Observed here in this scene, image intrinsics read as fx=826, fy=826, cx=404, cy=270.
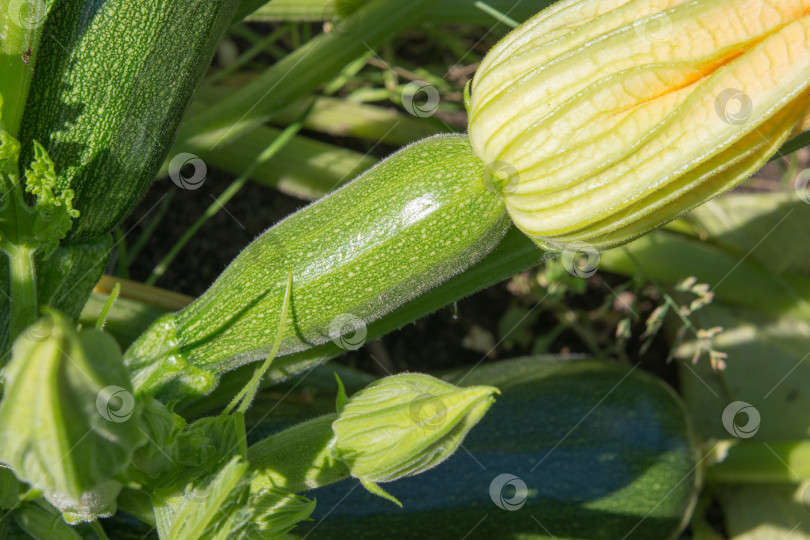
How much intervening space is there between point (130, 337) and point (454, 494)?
98 cm

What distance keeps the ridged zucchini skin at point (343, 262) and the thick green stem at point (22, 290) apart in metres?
0.34

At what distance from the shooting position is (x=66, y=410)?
1020 millimetres

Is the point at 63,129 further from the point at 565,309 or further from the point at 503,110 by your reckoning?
the point at 565,309

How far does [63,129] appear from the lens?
1.78 meters

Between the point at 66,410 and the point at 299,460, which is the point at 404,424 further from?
the point at 66,410

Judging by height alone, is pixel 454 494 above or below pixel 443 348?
below

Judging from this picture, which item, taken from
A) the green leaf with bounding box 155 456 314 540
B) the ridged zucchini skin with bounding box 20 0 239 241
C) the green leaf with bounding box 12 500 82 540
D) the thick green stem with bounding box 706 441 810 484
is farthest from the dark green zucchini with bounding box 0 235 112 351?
the thick green stem with bounding box 706 441 810 484

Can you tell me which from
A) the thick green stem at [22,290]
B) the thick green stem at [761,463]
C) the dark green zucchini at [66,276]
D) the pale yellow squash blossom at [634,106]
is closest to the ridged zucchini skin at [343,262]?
the pale yellow squash blossom at [634,106]

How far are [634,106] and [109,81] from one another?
3.55 feet

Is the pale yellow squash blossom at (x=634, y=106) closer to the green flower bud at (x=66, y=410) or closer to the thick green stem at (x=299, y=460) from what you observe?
the thick green stem at (x=299, y=460)

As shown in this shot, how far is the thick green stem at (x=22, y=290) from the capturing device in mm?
1584

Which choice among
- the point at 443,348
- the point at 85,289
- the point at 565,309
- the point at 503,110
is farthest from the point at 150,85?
the point at 565,309

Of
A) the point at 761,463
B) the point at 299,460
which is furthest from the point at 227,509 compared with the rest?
the point at 761,463

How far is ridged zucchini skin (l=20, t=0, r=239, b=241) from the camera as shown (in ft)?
5.74
